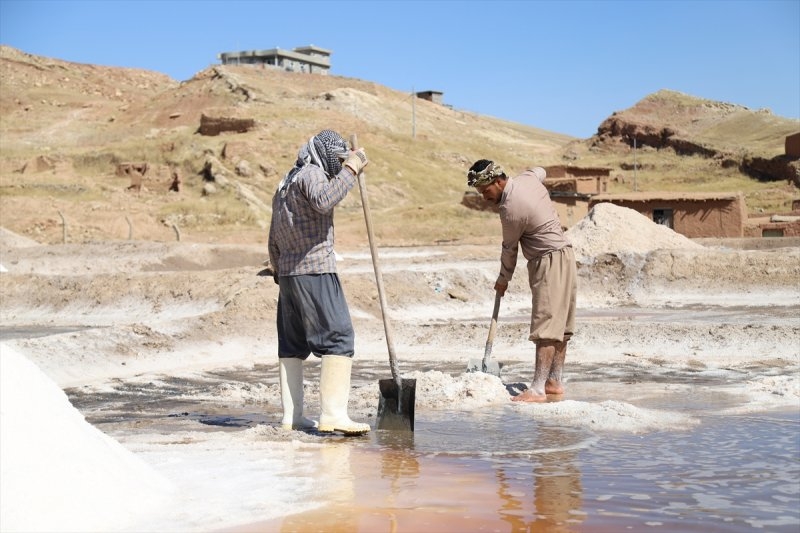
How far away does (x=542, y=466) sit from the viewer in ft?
15.8

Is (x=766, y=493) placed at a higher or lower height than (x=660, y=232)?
lower

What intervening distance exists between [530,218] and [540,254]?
0.26 m

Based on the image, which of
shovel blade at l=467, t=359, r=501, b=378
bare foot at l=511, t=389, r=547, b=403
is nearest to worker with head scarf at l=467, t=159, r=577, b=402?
bare foot at l=511, t=389, r=547, b=403

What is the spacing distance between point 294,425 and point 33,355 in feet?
13.1

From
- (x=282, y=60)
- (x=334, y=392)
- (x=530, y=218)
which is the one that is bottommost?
(x=334, y=392)

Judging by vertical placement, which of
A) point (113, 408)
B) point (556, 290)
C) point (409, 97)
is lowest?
point (113, 408)

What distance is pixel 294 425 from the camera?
19.2 ft

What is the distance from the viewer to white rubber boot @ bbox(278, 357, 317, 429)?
581cm

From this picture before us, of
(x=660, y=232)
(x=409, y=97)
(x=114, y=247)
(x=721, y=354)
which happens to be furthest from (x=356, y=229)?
(x=409, y=97)

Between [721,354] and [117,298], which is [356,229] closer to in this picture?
[117,298]

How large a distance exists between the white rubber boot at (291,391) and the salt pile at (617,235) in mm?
12835

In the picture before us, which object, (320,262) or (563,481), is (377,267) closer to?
(320,262)

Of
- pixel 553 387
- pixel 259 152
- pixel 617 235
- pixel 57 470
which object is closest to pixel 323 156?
pixel 553 387

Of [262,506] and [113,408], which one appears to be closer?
[262,506]
